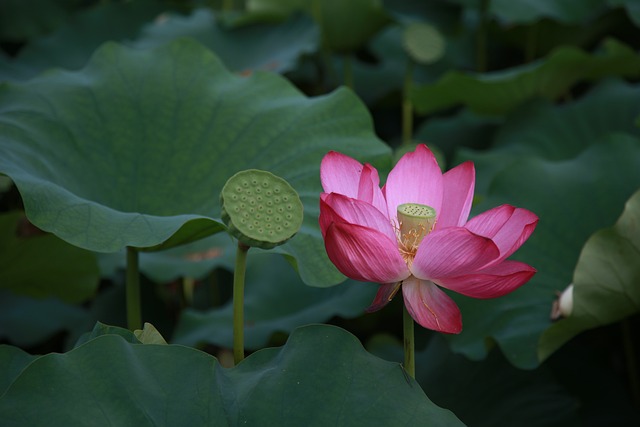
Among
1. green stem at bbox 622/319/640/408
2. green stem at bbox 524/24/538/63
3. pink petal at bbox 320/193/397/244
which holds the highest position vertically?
pink petal at bbox 320/193/397/244

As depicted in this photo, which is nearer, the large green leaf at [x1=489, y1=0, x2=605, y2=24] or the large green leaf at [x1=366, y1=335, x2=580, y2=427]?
the large green leaf at [x1=366, y1=335, x2=580, y2=427]

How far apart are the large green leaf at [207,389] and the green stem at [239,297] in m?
0.06

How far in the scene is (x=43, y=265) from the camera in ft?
4.96

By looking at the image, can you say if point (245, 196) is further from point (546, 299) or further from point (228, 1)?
point (228, 1)

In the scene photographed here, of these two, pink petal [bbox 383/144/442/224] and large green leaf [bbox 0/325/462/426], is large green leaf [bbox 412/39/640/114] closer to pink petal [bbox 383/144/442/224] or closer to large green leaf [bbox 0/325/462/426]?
pink petal [bbox 383/144/442/224]

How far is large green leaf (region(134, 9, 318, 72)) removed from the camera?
2148 millimetres

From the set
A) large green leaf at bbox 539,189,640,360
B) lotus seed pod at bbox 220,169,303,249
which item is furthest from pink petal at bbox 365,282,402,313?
large green leaf at bbox 539,189,640,360

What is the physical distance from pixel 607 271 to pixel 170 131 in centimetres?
65

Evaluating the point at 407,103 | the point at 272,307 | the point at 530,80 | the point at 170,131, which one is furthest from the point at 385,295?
the point at 407,103

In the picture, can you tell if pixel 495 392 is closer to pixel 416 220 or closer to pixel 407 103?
pixel 416 220

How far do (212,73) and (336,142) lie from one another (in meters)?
0.26

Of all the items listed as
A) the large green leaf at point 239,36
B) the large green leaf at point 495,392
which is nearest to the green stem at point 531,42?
the large green leaf at point 239,36

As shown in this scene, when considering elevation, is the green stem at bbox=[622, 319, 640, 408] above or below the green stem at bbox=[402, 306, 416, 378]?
below

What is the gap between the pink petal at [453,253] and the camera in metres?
0.77
